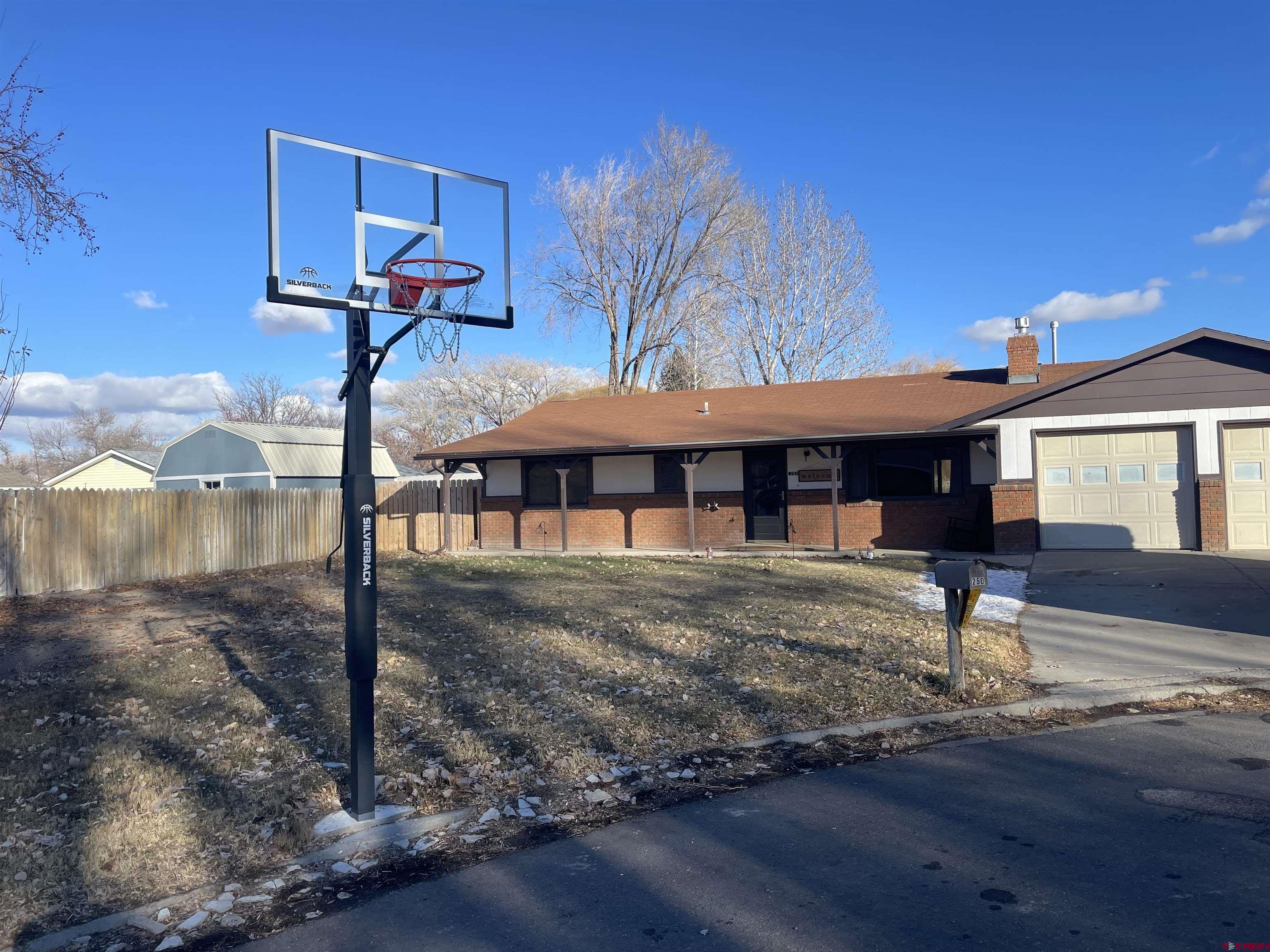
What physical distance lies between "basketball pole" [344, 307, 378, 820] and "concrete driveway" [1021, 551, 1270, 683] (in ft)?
19.2

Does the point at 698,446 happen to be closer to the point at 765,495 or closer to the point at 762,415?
the point at 765,495

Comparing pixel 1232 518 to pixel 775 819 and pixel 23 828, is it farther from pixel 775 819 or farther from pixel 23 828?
pixel 23 828

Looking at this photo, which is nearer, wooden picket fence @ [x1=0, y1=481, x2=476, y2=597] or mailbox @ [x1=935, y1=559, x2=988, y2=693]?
mailbox @ [x1=935, y1=559, x2=988, y2=693]

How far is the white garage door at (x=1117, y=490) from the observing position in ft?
55.6

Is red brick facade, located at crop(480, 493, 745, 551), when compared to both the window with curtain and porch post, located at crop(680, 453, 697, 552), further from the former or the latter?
porch post, located at crop(680, 453, 697, 552)

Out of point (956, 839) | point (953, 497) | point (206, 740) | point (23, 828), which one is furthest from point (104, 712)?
point (953, 497)

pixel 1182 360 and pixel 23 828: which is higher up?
pixel 1182 360

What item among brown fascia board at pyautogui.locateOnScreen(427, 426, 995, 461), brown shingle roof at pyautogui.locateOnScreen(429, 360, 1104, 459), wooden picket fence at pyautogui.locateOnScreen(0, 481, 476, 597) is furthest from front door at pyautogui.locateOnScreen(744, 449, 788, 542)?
wooden picket fence at pyautogui.locateOnScreen(0, 481, 476, 597)

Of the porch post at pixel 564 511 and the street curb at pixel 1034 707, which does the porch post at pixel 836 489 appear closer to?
the porch post at pixel 564 511

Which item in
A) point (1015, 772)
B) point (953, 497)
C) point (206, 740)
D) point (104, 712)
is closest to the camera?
point (1015, 772)

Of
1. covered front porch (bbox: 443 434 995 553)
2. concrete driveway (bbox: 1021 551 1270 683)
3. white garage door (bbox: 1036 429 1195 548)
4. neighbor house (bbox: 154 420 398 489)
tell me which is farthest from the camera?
neighbor house (bbox: 154 420 398 489)

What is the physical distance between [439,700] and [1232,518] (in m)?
15.1

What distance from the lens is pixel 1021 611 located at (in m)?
11.9

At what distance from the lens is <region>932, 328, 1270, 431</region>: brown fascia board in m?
16.1
